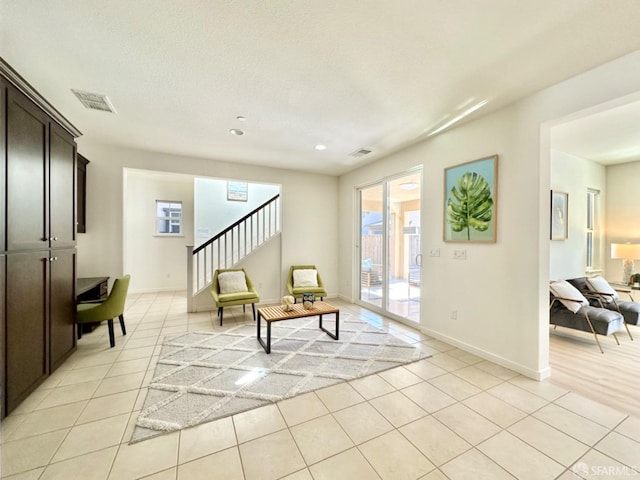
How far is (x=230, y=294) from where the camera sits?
4316 millimetres

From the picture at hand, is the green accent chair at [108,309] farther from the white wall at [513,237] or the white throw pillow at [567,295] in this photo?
the white throw pillow at [567,295]

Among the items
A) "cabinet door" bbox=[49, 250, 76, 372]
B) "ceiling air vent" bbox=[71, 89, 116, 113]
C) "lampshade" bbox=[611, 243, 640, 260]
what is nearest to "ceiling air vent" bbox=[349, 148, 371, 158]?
"ceiling air vent" bbox=[71, 89, 116, 113]

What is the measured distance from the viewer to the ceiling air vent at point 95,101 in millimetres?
2650

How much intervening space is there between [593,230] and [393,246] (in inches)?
163

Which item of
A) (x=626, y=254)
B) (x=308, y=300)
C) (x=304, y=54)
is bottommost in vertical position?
(x=308, y=300)

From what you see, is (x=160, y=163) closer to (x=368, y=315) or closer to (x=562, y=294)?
(x=368, y=315)

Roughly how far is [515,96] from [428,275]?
2.33 metres

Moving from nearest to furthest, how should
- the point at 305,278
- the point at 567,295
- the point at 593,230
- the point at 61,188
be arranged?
the point at 61,188 < the point at 567,295 < the point at 593,230 < the point at 305,278

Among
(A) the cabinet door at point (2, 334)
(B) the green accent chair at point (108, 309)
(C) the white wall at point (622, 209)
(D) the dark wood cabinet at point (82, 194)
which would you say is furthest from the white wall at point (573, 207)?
(D) the dark wood cabinet at point (82, 194)

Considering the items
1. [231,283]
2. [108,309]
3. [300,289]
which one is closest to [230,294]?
[231,283]

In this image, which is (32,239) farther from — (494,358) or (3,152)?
(494,358)

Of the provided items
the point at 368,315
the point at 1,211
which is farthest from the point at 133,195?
the point at 368,315

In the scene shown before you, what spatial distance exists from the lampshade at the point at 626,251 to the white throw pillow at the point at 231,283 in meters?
6.65

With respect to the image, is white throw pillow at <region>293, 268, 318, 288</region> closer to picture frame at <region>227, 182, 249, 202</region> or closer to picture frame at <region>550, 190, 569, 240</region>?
picture frame at <region>227, 182, 249, 202</region>
